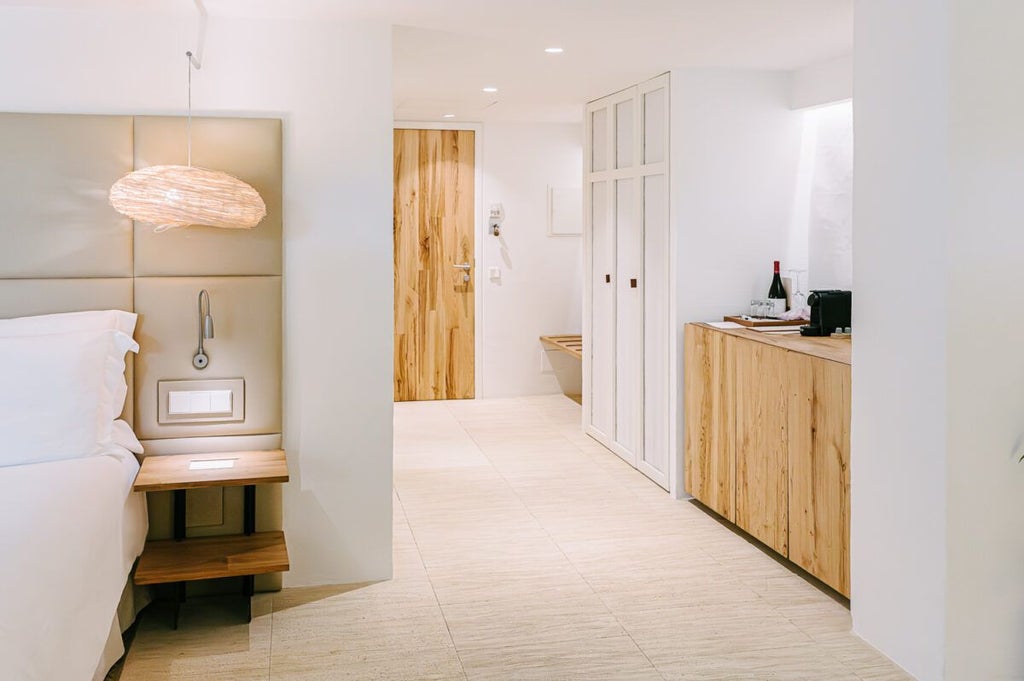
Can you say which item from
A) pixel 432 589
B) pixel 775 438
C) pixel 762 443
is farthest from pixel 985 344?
pixel 432 589

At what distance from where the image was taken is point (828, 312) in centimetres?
423

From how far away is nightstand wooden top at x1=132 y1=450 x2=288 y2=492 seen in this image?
3338mm

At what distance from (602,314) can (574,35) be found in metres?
2.27

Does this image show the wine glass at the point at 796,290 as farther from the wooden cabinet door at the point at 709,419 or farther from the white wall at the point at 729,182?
the wooden cabinet door at the point at 709,419

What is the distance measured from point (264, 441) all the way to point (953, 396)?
7.96ft

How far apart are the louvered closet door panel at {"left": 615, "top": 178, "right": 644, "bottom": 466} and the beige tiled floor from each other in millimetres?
585

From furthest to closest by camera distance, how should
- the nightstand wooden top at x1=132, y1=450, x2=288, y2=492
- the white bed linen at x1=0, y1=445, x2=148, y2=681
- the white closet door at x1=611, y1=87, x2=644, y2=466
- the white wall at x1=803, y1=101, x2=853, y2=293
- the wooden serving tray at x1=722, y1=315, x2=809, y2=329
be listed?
the white closet door at x1=611, y1=87, x2=644, y2=466
the white wall at x1=803, y1=101, x2=853, y2=293
the wooden serving tray at x1=722, y1=315, x2=809, y2=329
the nightstand wooden top at x1=132, y1=450, x2=288, y2=492
the white bed linen at x1=0, y1=445, x2=148, y2=681

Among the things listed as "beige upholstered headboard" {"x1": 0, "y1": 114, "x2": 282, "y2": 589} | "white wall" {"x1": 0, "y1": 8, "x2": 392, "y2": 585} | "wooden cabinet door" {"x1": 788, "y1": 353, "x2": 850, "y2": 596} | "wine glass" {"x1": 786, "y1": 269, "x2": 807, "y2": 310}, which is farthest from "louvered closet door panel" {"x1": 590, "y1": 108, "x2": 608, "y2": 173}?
"beige upholstered headboard" {"x1": 0, "y1": 114, "x2": 282, "y2": 589}

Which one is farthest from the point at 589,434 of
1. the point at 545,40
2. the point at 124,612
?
the point at 124,612

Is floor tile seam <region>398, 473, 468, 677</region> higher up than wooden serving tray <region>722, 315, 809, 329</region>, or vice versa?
wooden serving tray <region>722, 315, 809, 329</region>

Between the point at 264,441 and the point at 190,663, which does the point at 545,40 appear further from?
the point at 190,663

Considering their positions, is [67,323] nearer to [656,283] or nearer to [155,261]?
[155,261]

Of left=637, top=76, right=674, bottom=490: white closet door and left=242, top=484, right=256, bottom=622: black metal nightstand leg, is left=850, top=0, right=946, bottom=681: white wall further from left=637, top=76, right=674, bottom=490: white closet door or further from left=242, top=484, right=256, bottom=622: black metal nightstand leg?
left=242, top=484, right=256, bottom=622: black metal nightstand leg

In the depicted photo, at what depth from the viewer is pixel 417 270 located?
7965 mm
